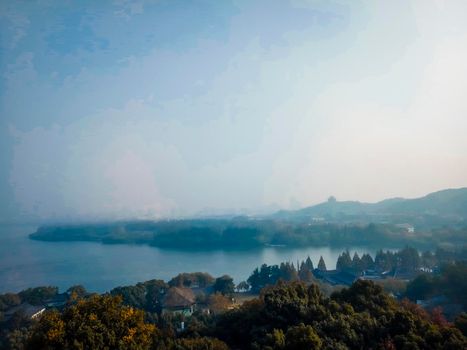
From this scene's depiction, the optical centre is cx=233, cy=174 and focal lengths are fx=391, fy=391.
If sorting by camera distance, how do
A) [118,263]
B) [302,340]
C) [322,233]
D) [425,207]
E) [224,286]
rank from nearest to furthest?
[302,340] → [224,286] → [118,263] → [322,233] → [425,207]

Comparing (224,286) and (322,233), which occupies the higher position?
(322,233)

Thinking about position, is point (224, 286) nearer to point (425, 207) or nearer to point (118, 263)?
point (118, 263)

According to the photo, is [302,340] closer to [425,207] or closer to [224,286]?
[224,286]

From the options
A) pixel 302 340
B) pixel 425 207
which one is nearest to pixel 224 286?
pixel 302 340

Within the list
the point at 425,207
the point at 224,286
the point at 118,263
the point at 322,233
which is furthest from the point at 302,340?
the point at 425,207

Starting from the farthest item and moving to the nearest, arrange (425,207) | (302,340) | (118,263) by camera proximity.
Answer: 1. (425,207)
2. (118,263)
3. (302,340)

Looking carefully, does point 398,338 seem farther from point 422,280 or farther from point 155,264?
point 155,264

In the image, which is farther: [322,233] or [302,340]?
[322,233]

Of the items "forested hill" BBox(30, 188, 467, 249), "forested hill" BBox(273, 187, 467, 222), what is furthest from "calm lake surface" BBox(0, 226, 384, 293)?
"forested hill" BBox(273, 187, 467, 222)

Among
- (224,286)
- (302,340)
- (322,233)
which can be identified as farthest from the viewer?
(322,233)
